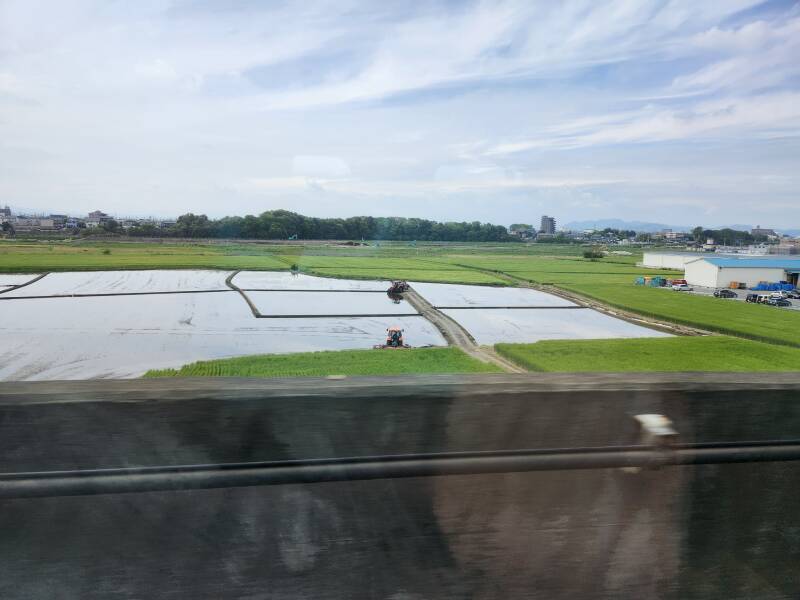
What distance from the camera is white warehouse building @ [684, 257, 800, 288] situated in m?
4.96

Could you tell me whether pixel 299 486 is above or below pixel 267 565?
above

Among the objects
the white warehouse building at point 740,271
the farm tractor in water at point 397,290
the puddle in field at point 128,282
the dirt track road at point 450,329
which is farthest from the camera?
the white warehouse building at point 740,271

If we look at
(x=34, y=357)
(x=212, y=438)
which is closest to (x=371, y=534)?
(x=212, y=438)

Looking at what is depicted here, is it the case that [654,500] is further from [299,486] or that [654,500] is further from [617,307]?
[617,307]

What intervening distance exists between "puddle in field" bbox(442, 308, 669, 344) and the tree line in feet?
2.58

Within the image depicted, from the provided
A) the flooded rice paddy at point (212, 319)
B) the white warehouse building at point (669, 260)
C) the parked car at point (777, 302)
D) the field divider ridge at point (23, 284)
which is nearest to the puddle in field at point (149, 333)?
the flooded rice paddy at point (212, 319)

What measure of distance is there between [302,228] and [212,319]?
118cm

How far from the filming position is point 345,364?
392 cm

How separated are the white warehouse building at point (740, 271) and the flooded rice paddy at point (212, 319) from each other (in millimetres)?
1159

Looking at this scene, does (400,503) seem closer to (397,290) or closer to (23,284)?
(397,290)

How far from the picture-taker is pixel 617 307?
202 inches

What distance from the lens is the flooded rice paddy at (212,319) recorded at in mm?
3148

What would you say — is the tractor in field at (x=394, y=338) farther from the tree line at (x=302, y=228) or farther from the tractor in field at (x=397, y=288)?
the tree line at (x=302, y=228)

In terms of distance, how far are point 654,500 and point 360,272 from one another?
130 inches
